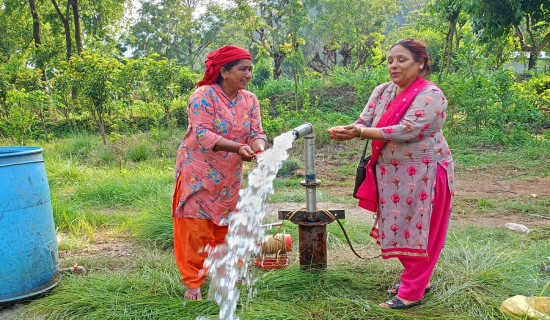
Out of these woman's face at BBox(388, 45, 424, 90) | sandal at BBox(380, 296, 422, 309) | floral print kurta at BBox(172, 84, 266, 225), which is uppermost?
woman's face at BBox(388, 45, 424, 90)

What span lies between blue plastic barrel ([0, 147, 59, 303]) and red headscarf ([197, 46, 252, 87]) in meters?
1.17

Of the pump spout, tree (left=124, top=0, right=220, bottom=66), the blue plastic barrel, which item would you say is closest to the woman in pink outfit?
the pump spout

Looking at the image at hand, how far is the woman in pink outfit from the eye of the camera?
7.43 ft

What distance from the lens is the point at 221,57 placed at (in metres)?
2.45

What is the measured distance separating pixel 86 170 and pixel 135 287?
419 cm

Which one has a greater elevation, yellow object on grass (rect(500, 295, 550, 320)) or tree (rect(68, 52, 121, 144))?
tree (rect(68, 52, 121, 144))

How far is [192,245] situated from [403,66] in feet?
4.95

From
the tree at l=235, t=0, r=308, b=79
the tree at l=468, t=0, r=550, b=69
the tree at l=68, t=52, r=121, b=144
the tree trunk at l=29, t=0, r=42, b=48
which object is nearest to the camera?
the tree at l=468, t=0, r=550, b=69

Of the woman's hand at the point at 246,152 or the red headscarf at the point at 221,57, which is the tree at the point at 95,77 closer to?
the red headscarf at the point at 221,57

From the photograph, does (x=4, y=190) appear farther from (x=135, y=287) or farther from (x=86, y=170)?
(x=86, y=170)

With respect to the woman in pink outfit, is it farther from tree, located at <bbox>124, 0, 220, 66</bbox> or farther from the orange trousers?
tree, located at <bbox>124, 0, 220, 66</bbox>

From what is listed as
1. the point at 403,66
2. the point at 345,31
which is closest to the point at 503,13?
the point at 403,66

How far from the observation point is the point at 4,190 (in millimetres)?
2539

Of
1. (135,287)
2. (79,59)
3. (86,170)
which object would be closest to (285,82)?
(79,59)
